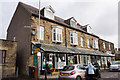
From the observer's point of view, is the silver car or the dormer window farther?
the dormer window

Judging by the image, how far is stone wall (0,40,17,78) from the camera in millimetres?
12995

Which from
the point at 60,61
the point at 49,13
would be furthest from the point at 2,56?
the point at 49,13

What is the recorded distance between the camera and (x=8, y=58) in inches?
533

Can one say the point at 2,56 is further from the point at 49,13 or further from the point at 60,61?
the point at 49,13

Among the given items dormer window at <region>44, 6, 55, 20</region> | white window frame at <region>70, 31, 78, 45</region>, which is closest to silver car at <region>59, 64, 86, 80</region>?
dormer window at <region>44, 6, 55, 20</region>

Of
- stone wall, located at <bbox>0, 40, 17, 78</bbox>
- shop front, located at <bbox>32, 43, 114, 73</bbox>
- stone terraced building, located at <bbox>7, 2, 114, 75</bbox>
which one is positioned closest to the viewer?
stone wall, located at <bbox>0, 40, 17, 78</bbox>

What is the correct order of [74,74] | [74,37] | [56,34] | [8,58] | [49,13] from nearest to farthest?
1. [74,74]
2. [8,58]
3. [56,34]
4. [49,13]
5. [74,37]

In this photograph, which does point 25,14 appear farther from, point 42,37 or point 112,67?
point 112,67

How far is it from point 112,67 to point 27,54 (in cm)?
1306

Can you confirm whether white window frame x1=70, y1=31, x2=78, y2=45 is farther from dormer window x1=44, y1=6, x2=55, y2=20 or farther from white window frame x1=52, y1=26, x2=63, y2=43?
dormer window x1=44, y1=6, x2=55, y2=20

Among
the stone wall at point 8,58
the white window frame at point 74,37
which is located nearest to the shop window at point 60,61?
the white window frame at point 74,37

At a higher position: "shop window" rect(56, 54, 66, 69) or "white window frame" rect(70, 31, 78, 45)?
"white window frame" rect(70, 31, 78, 45)

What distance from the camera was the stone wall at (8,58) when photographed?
Result: 13.0 m

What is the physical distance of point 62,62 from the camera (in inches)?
654
